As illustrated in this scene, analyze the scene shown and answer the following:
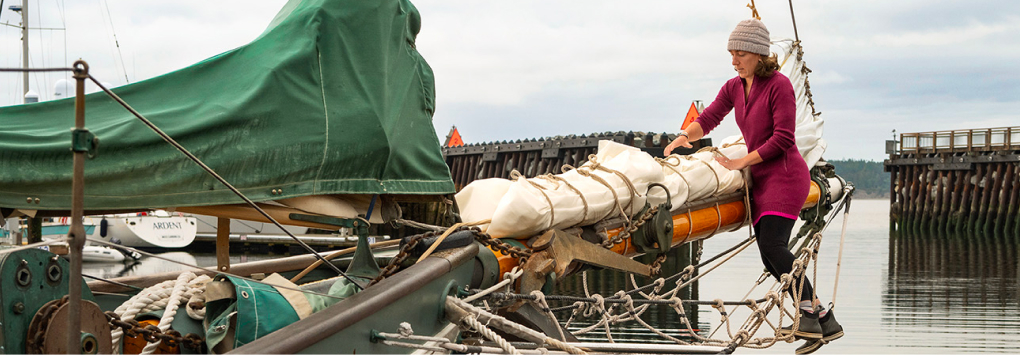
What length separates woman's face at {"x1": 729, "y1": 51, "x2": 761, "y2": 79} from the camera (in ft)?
13.9

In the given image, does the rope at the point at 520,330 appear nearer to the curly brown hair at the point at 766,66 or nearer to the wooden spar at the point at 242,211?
the wooden spar at the point at 242,211

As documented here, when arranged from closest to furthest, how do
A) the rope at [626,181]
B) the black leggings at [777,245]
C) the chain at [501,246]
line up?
the chain at [501,246], the rope at [626,181], the black leggings at [777,245]

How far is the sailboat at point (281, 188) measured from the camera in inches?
90.0

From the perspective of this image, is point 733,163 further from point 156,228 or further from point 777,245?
point 156,228

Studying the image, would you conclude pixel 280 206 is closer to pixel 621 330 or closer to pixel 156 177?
pixel 156 177

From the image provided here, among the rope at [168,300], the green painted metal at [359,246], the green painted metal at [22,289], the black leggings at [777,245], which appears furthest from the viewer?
the black leggings at [777,245]

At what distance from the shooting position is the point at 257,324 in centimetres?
232

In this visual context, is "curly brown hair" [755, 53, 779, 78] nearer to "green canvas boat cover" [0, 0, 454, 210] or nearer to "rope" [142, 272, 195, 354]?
"green canvas boat cover" [0, 0, 454, 210]

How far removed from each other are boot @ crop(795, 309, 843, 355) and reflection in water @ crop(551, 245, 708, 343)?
1754mm

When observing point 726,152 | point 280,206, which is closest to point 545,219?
point 280,206

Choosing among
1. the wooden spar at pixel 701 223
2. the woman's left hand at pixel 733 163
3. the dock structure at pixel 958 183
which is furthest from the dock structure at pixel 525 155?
the dock structure at pixel 958 183

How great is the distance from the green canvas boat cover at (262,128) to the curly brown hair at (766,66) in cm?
199

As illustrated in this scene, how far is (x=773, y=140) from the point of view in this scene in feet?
13.8

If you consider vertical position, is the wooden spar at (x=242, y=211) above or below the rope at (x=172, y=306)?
above
